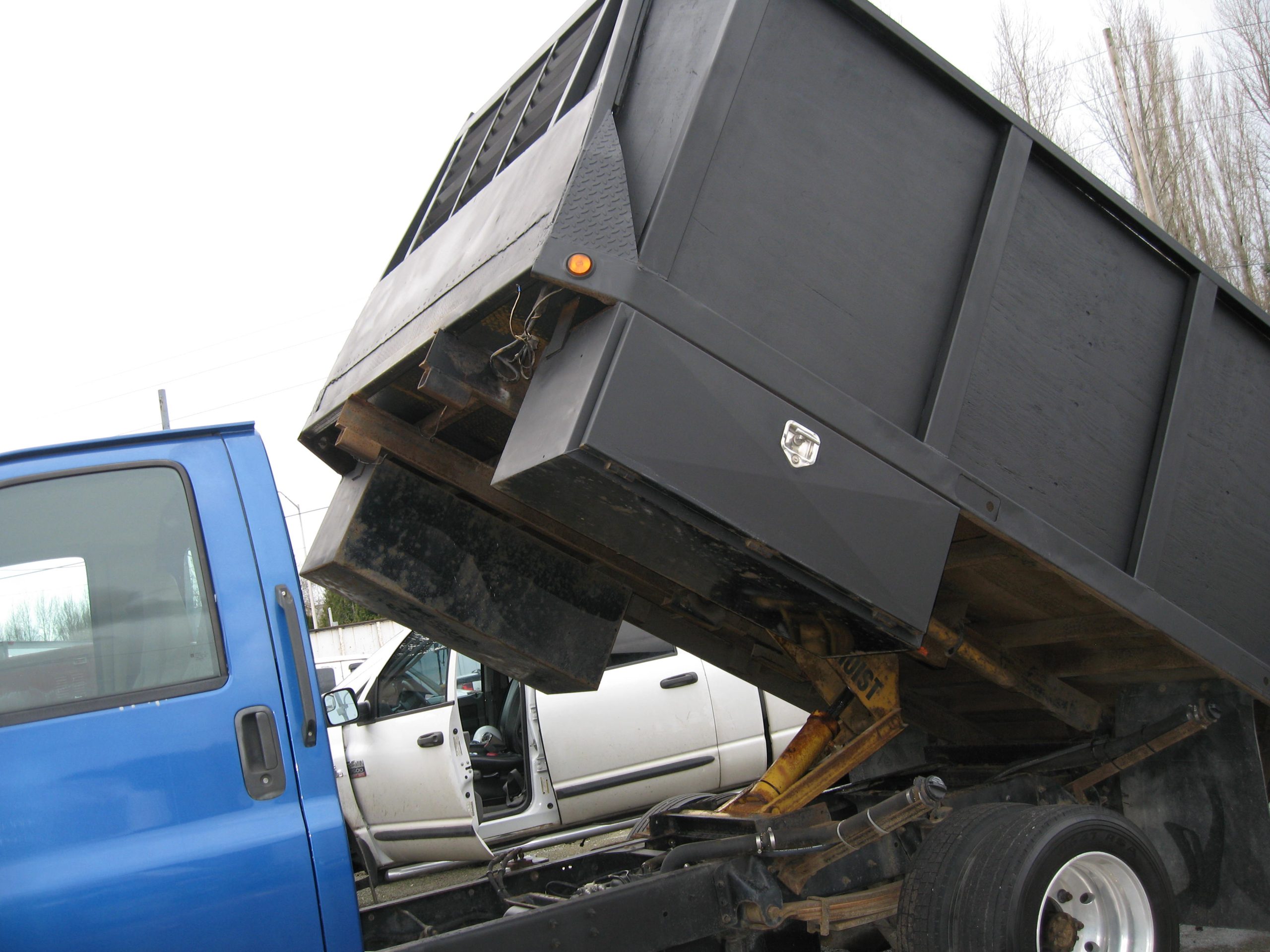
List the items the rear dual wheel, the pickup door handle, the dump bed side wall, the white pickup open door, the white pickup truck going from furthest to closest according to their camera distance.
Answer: the pickup door handle, the white pickup truck, the white pickup open door, the rear dual wheel, the dump bed side wall

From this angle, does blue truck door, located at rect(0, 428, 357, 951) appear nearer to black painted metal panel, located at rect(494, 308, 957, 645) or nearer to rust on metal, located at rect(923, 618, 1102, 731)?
black painted metal panel, located at rect(494, 308, 957, 645)

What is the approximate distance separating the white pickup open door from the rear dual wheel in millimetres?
3405

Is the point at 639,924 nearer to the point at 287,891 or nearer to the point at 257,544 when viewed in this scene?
the point at 287,891

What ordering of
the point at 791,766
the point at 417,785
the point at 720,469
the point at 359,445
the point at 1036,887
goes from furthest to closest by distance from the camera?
the point at 417,785
the point at 791,766
the point at 359,445
the point at 1036,887
the point at 720,469

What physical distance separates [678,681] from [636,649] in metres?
0.38

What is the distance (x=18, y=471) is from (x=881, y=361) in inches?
88.8

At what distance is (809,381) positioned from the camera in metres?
2.42

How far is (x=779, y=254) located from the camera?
2467mm

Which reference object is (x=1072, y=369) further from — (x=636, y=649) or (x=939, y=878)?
(x=636, y=649)

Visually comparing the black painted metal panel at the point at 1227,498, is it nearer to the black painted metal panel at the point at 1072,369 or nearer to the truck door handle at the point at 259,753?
the black painted metal panel at the point at 1072,369

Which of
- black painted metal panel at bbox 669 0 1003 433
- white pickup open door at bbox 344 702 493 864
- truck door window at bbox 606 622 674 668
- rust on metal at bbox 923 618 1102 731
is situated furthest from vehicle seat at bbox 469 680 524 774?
black painted metal panel at bbox 669 0 1003 433

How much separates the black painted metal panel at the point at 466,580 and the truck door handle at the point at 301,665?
2.18 ft

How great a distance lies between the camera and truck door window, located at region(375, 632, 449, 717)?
668 centimetres

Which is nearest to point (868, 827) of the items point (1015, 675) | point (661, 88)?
point (1015, 675)
